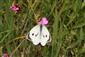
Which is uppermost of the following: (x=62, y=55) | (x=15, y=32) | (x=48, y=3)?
(x=48, y=3)

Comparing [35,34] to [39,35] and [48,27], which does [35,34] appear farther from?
[48,27]

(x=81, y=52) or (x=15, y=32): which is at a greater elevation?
(x=15, y=32)

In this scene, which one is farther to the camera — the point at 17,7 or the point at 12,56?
the point at 17,7

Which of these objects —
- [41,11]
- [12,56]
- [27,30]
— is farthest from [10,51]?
[41,11]

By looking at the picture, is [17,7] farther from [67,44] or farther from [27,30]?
[67,44]

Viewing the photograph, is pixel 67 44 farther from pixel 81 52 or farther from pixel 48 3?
pixel 48 3

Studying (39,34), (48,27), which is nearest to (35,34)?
(39,34)
